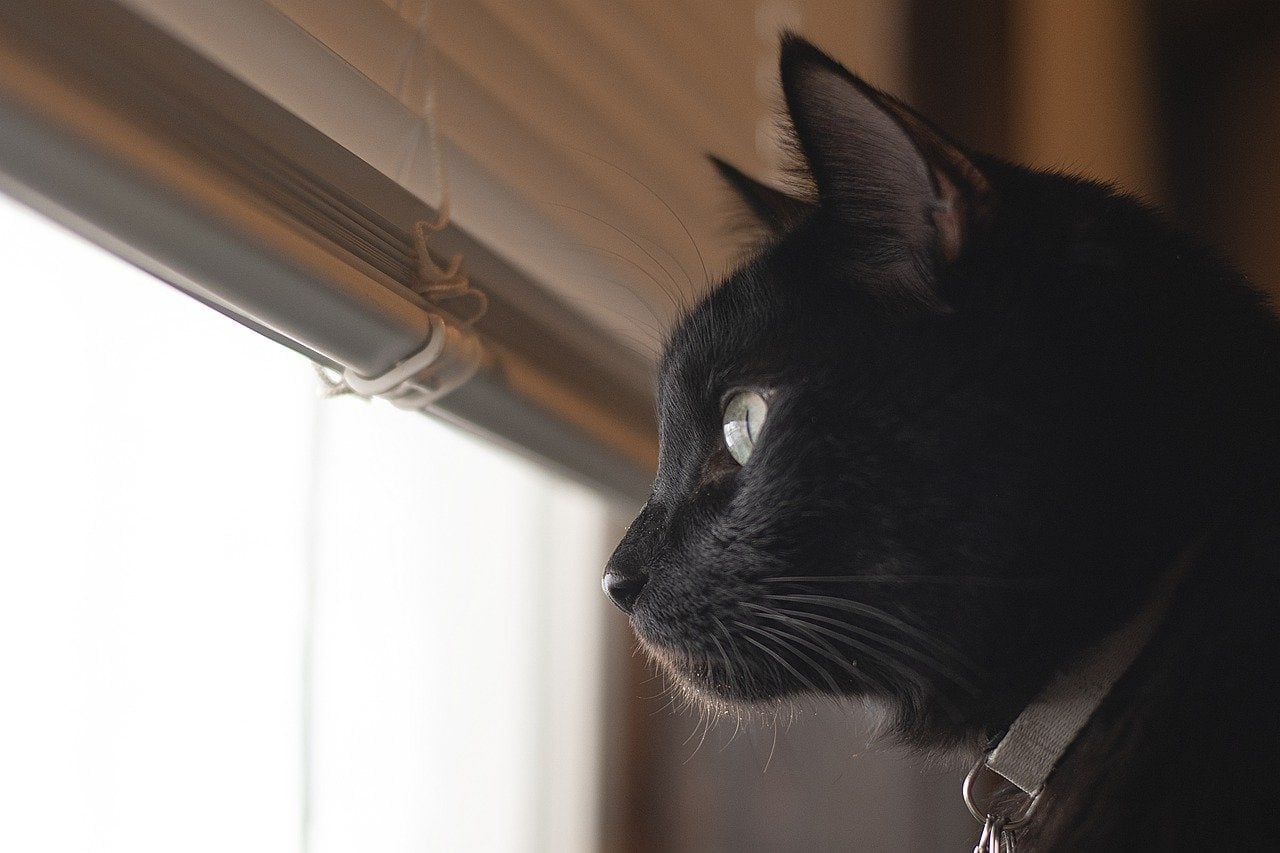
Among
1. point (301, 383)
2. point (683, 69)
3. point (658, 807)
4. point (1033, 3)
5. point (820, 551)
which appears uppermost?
point (1033, 3)

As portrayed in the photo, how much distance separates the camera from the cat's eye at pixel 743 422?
0.64 metres

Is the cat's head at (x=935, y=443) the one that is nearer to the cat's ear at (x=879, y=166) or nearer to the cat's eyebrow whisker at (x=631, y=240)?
the cat's ear at (x=879, y=166)

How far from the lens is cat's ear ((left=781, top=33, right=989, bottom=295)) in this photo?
0.53 m

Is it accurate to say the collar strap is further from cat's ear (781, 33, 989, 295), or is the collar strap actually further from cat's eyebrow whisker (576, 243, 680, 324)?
cat's eyebrow whisker (576, 243, 680, 324)

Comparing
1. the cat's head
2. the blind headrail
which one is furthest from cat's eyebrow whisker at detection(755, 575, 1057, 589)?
the blind headrail

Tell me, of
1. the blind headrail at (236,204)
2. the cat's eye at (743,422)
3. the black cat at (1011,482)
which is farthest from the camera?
the cat's eye at (743,422)

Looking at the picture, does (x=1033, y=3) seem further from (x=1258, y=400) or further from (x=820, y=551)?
(x=820, y=551)

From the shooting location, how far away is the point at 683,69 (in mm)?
1004

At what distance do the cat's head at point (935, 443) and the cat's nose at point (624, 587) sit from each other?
3 centimetres

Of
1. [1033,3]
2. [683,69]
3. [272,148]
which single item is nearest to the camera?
[272,148]

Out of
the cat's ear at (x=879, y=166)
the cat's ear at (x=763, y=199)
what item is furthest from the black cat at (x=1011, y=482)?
the cat's ear at (x=763, y=199)

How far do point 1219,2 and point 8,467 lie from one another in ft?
5.59

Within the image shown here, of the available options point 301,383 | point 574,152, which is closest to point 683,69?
point 574,152

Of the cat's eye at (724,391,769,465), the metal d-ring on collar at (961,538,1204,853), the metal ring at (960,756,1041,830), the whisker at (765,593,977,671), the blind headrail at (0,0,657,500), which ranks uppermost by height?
the blind headrail at (0,0,657,500)
